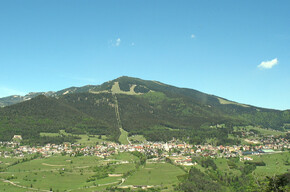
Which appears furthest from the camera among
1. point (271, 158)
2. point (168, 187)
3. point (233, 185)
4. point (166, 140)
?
point (166, 140)

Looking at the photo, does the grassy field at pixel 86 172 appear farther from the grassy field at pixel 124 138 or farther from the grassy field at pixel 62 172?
the grassy field at pixel 124 138

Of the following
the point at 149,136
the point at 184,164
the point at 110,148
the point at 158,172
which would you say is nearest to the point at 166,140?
the point at 149,136

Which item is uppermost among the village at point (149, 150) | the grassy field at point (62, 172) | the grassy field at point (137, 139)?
the grassy field at point (137, 139)

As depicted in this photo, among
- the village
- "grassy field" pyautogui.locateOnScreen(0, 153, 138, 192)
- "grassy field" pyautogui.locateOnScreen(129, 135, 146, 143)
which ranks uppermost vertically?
"grassy field" pyautogui.locateOnScreen(129, 135, 146, 143)

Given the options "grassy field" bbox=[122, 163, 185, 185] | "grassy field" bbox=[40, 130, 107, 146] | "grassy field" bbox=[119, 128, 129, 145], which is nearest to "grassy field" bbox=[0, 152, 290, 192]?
"grassy field" bbox=[122, 163, 185, 185]

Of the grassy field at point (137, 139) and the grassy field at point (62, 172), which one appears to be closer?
the grassy field at point (62, 172)

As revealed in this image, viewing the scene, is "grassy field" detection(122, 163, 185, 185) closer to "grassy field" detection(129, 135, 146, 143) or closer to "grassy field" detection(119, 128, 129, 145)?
"grassy field" detection(119, 128, 129, 145)

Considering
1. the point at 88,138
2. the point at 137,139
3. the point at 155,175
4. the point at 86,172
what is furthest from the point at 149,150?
the point at 155,175

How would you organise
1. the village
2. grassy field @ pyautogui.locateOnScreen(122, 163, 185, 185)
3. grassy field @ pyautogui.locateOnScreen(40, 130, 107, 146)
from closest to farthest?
grassy field @ pyautogui.locateOnScreen(122, 163, 185, 185), the village, grassy field @ pyautogui.locateOnScreen(40, 130, 107, 146)

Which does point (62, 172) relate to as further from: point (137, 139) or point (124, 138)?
point (137, 139)

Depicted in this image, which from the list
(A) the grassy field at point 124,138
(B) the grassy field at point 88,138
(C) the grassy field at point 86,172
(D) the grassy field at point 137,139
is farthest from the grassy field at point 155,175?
(D) the grassy field at point 137,139

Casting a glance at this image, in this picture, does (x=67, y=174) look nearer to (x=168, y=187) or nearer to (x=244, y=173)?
(x=168, y=187)
